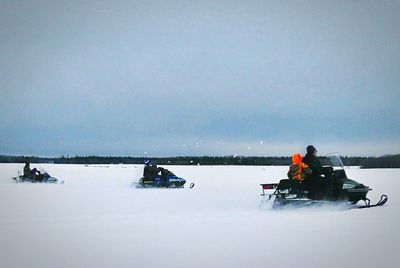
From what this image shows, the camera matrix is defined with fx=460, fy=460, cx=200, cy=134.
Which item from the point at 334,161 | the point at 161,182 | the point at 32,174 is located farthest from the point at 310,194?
the point at 32,174

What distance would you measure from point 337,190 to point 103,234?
16.3 ft

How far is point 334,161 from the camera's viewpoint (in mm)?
9898

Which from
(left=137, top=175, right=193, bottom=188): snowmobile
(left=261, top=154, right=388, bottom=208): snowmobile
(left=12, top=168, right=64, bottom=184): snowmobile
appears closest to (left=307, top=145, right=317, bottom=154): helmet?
(left=261, top=154, right=388, bottom=208): snowmobile

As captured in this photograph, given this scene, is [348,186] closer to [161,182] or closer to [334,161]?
[334,161]

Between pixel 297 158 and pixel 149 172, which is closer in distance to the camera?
pixel 297 158

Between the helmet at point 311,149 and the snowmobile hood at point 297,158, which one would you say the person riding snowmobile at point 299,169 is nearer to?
the snowmobile hood at point 297,158

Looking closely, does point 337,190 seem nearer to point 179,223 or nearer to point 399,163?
point 179,223

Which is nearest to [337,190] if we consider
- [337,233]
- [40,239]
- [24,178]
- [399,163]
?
[337,233]

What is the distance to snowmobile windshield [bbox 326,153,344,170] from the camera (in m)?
9.85

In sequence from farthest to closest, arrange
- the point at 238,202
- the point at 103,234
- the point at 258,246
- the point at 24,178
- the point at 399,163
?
the point at 399,163 < the point at 24,178 < the point at 238,202 < the point at 103,234 < the point at 258,246

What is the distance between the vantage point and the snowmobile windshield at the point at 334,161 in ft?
32.3

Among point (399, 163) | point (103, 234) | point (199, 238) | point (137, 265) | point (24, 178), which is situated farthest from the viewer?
point (399, 163)

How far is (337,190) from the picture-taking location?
9086mm

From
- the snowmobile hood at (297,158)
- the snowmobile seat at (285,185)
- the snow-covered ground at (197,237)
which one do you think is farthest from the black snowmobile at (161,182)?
the snowmobile hood at (297,158)
